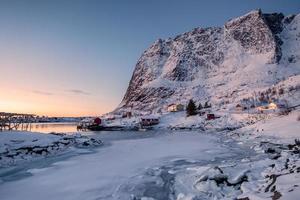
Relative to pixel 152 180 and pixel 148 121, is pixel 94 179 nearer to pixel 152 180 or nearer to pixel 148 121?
pixel 152 180

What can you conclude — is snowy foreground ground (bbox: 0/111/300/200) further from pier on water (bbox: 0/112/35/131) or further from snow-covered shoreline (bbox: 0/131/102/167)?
pier on water (bbox: 0/112/35/131)

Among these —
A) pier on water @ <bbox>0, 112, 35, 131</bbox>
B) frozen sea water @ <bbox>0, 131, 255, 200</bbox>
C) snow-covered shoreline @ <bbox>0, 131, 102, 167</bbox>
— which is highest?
pier on water @ <bbox>0, 112, 35, 131</bbox>

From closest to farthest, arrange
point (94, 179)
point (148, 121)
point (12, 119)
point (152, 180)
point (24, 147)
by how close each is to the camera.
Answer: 1. point (152, 180)
2. point (94, 179)
3. point (24, 147)
4. point (12, 119)
5. point (148, 121)

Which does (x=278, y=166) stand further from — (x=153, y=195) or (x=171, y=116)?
(x=171, y=116)

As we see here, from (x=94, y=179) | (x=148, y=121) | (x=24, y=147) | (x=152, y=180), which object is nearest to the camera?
(x=152, y=180)

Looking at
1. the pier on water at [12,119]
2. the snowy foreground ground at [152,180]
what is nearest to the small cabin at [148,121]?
the pier on water at [12,119]

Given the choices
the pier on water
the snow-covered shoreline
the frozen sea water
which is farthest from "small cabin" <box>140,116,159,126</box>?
the frozen sea water

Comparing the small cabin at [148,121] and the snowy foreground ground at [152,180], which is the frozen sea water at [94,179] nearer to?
the snowy foreground ground at [152,180]

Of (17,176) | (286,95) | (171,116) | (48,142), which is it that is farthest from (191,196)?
(286,95)

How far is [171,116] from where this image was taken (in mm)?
118875

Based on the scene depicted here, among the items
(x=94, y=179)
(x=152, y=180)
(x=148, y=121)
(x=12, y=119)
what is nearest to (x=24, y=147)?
(x=94, y=179)

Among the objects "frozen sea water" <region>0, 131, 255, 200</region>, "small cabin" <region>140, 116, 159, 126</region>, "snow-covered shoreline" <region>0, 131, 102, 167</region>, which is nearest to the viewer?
"frozen sea water" <region>0, 131, 255, 200</region>

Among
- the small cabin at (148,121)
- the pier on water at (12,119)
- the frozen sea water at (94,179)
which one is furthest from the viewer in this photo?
the small cabin at (148,121)

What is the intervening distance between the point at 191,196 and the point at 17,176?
1043 cm
